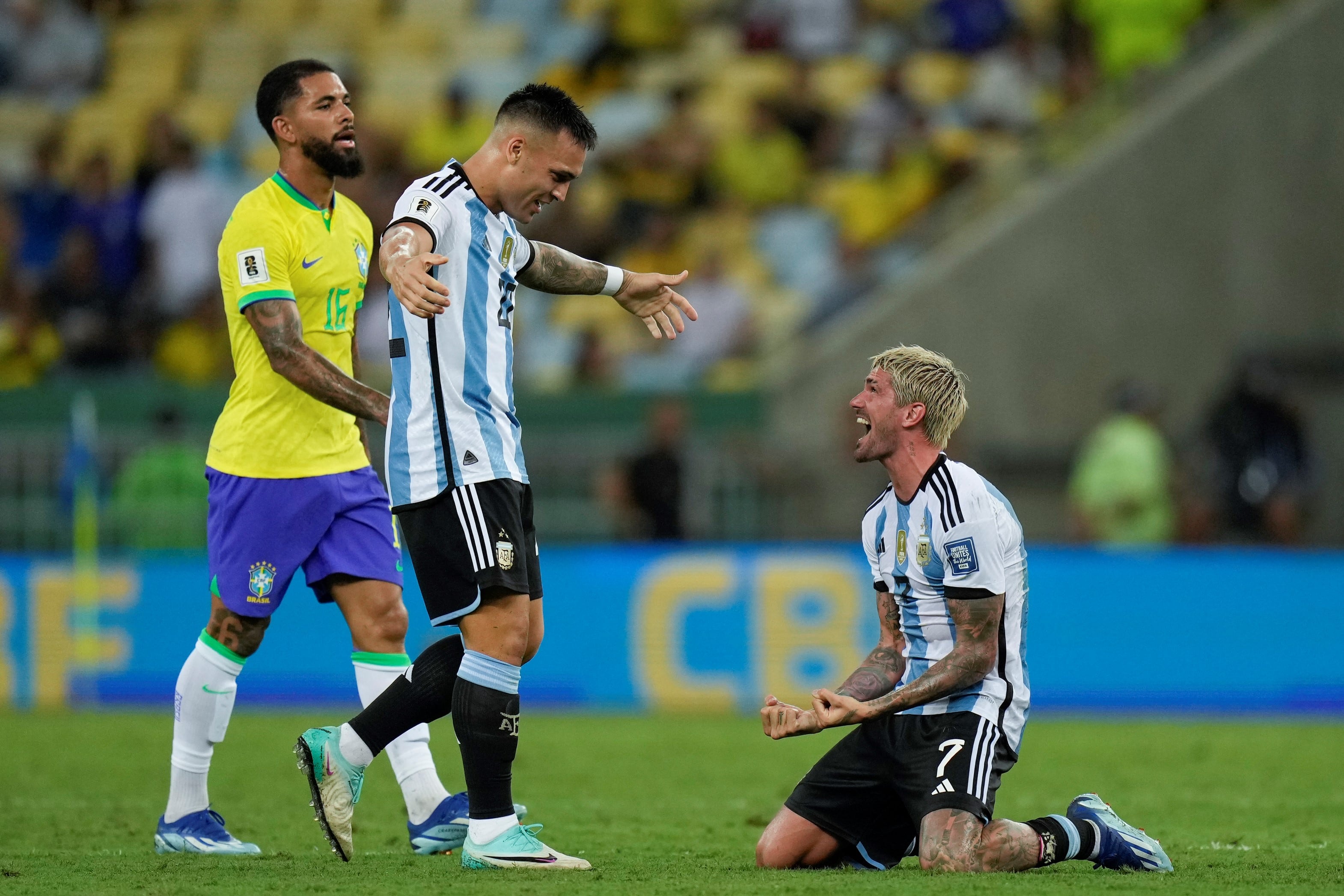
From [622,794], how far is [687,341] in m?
7.51

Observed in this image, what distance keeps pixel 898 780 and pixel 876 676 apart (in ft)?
1.11

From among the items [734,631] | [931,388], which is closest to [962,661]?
[931,388]

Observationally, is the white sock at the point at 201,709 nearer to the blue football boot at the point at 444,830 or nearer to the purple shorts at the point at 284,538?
the purple shorts at the point at 284,538

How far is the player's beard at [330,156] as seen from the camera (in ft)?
21.0

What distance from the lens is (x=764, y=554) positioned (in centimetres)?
1272

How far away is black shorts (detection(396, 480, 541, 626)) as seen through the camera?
17.9ft

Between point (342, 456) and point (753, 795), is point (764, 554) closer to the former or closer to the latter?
point (753, 795)

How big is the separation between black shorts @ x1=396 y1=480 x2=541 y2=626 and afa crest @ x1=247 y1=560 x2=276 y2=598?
920 millimetres

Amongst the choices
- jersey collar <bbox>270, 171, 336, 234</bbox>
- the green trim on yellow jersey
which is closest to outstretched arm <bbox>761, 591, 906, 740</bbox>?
the green trim on yellow jersey

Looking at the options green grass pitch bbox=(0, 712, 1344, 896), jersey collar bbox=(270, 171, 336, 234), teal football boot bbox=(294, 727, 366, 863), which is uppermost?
jersey collar bbox=(270, 171, 336, 234)

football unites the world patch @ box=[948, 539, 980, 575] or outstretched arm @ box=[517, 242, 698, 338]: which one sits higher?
outstretched arm @ box=[517, 242, 698, 338]

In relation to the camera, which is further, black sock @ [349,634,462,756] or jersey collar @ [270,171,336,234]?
A: jersey collar @ [270,171,336,234]

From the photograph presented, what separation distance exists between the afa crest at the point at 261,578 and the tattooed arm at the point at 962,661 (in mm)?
1981

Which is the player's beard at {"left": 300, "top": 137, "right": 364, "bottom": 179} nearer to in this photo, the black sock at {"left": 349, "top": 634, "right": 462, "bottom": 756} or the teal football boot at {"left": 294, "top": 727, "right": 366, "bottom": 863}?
the black sock at {"left": 349, "top": 634, "right": 462, "bottom": 756}
